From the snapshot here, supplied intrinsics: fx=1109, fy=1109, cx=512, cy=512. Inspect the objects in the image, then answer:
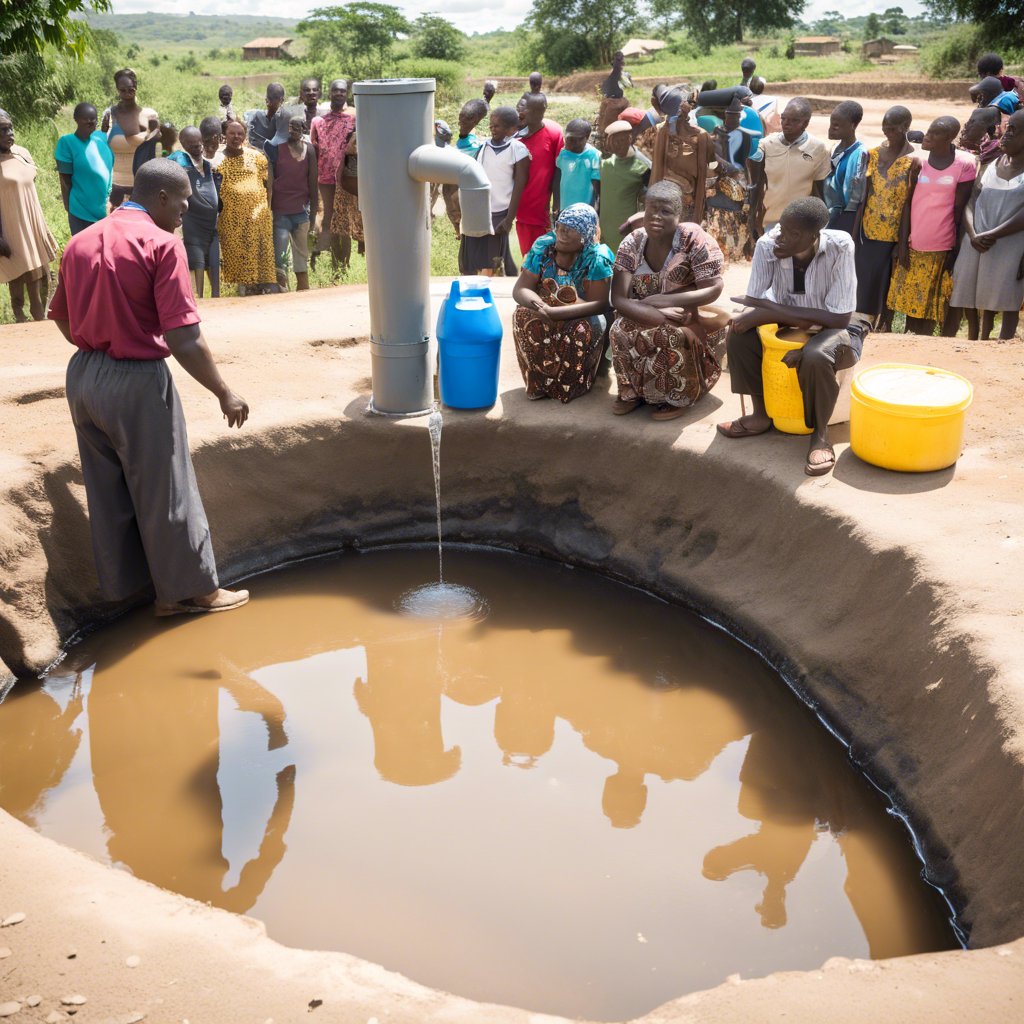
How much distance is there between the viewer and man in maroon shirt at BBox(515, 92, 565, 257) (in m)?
7.72

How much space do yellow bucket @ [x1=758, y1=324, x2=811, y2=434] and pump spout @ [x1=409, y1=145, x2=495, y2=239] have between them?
1.36 m

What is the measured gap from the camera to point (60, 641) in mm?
4617

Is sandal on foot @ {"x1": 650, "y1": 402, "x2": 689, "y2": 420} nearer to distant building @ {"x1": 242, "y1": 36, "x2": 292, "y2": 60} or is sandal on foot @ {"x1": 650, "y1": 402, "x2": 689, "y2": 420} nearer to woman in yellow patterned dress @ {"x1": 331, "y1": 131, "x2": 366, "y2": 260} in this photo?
woman in yellow patterned dress @ {"x1": 331, "y1": 131, "x2": 366, "y2": 260}

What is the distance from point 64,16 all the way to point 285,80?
30.6 m

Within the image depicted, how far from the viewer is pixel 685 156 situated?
7293mm

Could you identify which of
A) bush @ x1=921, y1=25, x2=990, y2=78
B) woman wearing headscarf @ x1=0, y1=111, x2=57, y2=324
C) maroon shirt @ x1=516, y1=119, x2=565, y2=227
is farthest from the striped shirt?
bush @ x1=921, y1=25, x2=990, y2=78

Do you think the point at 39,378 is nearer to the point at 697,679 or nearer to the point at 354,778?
the point at 354,778

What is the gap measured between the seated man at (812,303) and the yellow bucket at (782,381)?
50 mm

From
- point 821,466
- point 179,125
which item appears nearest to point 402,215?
point 821,466

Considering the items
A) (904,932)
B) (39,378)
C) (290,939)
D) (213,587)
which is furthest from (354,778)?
(39,378)

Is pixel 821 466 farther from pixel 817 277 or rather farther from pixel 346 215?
pixel 346 215

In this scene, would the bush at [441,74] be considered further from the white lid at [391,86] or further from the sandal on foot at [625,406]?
the sandal on foot at [625,406]

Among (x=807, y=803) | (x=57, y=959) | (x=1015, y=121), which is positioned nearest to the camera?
(x=57, y=959)

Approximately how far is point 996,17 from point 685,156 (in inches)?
791
